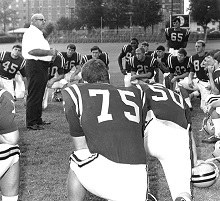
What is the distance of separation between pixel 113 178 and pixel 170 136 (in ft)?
1.96

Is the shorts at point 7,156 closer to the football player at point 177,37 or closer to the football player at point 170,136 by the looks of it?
the football player at point 170,136

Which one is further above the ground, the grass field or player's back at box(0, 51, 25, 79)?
player's back at box(0, 51, 25, 79)

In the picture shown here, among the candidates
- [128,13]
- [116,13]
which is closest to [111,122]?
[128,13]

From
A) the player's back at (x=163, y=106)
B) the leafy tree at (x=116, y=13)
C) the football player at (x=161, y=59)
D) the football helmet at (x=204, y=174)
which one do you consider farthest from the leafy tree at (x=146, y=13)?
the player's back at (x=163, y=106)

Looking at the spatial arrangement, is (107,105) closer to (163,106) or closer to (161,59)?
(163,106)

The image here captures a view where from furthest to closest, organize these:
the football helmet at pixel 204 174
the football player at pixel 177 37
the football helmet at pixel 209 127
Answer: the football player at pixel 177 37, the football helmet at pixel 209 127, the football helmet at pixel 204 174

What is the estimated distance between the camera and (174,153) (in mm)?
3182

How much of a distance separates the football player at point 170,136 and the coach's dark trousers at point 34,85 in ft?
13.8

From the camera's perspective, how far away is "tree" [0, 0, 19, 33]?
254ft

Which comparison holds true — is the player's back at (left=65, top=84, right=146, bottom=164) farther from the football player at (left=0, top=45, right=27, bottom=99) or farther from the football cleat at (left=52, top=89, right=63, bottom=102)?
the football cleat at (left=52, top=89, right=63, bottom=102)

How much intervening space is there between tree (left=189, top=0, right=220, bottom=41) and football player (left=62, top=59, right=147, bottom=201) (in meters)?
52.3

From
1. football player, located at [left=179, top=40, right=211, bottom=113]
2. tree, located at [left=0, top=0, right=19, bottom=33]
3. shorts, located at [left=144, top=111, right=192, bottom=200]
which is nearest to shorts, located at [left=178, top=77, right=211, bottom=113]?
football player, located at [left=179, top=40, right=211, bottom=113]

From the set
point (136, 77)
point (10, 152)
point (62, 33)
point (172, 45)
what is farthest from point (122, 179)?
point (62, 33)

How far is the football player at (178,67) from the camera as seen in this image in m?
10.0
